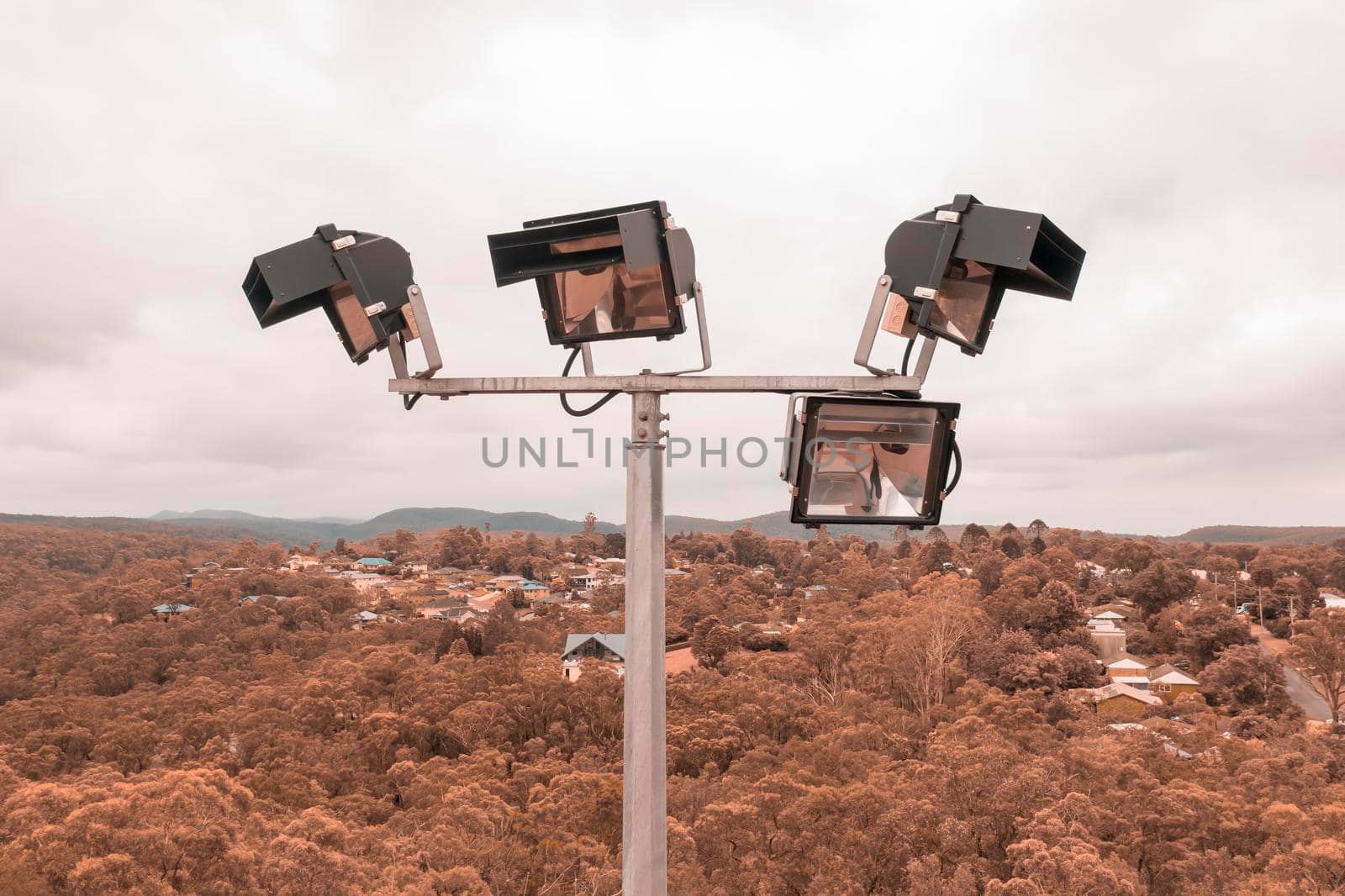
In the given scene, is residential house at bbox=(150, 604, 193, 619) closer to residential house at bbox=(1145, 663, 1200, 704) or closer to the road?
residential house at bbox=(1145, 663, 1200, 704)

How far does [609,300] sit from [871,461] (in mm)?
894

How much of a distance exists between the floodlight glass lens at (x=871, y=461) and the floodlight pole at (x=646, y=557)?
3.8 inches

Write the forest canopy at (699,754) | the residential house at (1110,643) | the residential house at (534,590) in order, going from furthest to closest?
the residential house at (534,590)
the residential house at (1110,643)
the forest canopy at (699,754)

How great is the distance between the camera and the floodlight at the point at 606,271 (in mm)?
2055

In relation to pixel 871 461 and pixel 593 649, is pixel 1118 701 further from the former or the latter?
pixel 871 461

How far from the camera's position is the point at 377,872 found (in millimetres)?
11336

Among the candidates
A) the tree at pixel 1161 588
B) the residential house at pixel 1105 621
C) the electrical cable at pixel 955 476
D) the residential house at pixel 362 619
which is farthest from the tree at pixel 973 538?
the electrical cable at pixel 955 476

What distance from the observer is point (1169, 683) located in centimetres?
2827

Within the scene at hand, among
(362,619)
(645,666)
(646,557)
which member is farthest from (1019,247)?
(362,619)

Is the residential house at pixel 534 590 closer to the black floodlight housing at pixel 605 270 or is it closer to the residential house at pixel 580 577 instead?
the residential house at pixel 580 577

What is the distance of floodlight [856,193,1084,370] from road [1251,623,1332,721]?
34.4 m

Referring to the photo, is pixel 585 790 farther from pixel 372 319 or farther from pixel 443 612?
pixel 443 612

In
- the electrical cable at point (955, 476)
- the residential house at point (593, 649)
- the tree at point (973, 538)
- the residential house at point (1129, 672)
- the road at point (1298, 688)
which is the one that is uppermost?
the electrical cable at point (955, 476)

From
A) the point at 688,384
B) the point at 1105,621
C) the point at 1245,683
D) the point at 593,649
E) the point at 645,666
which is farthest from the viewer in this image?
the point at 1105,621
